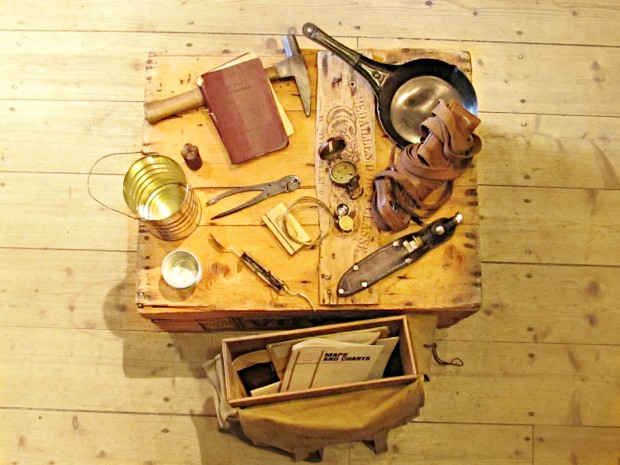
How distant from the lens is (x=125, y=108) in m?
1.74

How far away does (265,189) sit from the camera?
4.31 feet

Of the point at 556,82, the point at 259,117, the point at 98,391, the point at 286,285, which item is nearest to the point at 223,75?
the point at 259,117

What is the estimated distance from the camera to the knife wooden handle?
1334 mm

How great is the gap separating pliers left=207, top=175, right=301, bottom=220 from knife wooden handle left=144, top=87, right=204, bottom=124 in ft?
0.75

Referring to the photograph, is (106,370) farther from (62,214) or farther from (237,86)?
(237,86)

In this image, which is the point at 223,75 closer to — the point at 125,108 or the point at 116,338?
the point at 125,108

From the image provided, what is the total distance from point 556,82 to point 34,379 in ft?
5.75

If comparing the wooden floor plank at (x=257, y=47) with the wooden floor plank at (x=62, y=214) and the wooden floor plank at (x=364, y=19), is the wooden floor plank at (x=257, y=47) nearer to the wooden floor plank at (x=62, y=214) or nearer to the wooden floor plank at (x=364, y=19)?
the wooden floor plank at (x=364, y=19)

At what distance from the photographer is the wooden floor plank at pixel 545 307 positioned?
62.1 inches

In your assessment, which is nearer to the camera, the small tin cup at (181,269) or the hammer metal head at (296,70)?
the small tin cup at (181,269)

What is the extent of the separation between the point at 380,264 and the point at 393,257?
0.03 m

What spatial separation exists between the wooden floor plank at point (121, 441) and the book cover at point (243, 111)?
73 cm

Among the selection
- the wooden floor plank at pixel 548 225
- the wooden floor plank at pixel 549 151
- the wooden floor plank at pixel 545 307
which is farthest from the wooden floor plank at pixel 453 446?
the wooden floor plank at pixel 549 151

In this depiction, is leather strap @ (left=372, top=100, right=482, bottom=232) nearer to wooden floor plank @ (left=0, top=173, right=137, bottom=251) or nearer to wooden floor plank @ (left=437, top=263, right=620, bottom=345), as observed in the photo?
wooden floor plank @ (left=437, top=263, right=620, bottom=345)
